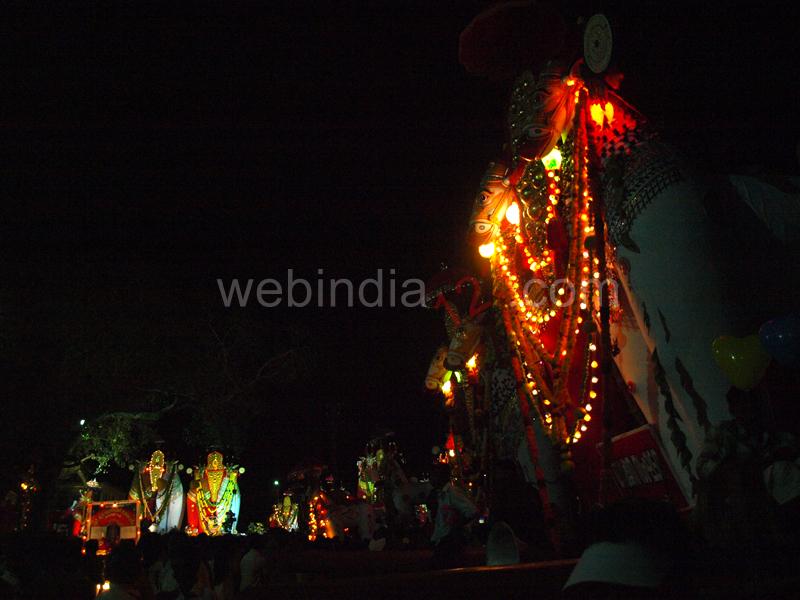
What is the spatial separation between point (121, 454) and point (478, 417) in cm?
1183

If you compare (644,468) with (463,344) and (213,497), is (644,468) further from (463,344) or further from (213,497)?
(213,497)

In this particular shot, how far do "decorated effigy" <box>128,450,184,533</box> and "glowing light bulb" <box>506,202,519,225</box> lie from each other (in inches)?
791

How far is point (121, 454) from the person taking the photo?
58.3 feet

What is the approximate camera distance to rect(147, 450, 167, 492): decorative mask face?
2452cm

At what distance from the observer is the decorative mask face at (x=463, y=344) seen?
905 centimetres

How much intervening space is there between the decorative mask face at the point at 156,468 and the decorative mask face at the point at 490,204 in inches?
775

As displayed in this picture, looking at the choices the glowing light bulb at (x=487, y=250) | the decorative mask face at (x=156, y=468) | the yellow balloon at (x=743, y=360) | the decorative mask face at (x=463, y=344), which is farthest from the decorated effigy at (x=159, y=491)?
the yellow balloon at (x=743, y=360)

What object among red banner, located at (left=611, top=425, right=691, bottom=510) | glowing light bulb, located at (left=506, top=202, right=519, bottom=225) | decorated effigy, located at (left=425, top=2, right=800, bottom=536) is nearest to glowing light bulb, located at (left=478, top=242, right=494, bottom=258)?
decorated effigy, located at (left=425, top=2, right=800, bottom=536)

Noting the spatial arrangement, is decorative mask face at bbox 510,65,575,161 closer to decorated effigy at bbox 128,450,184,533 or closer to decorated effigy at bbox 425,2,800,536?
decorated effigy at bbox 425,2,800,536

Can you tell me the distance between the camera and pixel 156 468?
24531 mm

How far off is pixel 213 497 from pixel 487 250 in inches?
803

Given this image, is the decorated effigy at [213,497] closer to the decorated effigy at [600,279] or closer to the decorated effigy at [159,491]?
the decorated effigy at [159,491]

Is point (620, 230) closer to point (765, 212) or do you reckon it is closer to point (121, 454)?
point (765, 212)

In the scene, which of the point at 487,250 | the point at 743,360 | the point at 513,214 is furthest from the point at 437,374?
the point at 743,360
